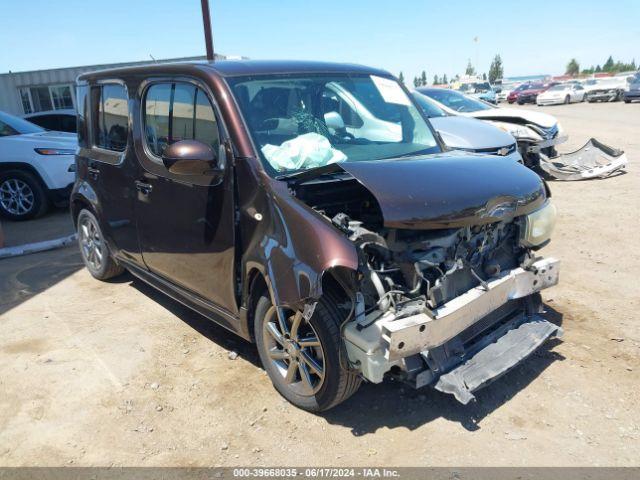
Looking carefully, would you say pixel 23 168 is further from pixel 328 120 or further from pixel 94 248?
pixel 328 120

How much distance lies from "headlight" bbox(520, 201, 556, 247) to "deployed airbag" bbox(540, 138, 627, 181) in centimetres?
637

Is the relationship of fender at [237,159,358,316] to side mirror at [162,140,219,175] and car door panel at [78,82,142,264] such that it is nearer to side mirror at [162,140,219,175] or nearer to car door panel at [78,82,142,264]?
side mirror at [162,140,219,175]

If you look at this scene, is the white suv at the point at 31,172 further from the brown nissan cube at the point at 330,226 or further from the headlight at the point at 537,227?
the headlight at the point at 537,227

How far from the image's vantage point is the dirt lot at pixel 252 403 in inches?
111

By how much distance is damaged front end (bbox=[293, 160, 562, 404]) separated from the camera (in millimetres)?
2639

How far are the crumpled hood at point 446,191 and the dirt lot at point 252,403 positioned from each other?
115 cm

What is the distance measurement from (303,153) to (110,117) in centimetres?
214

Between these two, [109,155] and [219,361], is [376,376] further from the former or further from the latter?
[109,155]

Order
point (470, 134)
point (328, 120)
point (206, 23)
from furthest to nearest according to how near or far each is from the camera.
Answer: point (206, 23) → point (470, 134) → point (328, 120)

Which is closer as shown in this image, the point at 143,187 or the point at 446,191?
the point at 446,191

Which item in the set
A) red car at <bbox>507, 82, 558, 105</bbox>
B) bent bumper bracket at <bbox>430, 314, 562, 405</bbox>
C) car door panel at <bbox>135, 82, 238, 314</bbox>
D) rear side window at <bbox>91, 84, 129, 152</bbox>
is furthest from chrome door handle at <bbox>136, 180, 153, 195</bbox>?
red car at <bbox>507, 82, 558, 105</bbox>

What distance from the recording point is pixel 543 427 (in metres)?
2.90

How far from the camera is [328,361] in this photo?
9.20ft

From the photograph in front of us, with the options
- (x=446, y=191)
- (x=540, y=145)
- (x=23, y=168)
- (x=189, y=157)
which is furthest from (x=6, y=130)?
(x=540, y=145)
